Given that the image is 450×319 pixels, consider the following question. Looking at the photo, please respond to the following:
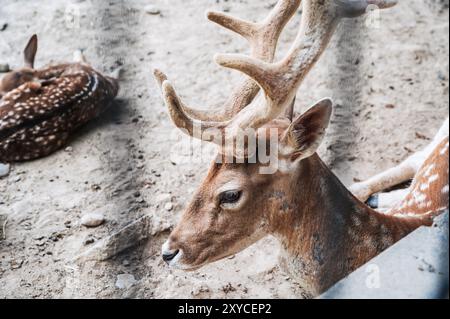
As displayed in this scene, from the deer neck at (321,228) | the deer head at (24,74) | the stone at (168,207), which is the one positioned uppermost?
the deer neck at (321,228)

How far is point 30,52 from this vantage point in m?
4.09

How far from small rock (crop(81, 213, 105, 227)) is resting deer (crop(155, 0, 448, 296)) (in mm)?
1043

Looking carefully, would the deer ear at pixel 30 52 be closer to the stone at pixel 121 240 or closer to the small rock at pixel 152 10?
the small rock at pixel 152 10

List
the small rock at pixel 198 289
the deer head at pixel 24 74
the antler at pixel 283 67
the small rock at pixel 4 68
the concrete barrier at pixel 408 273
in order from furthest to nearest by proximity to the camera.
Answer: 1. the small rock at pixel 4 68
2. the deer head at pixel 24 74
3. the small rock at pixel 198 289
4. the antler at pixel 283 67
5. the concrete barrier at pixel 408 273

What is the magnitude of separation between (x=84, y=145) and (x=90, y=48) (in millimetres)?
1075

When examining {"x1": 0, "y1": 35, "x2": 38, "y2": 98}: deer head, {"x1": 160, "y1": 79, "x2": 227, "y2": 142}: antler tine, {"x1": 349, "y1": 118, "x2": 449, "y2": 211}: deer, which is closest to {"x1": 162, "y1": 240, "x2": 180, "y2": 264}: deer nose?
{"x1": 160, "y1": 79, "x2": 227, "y2": 142}: antler tine

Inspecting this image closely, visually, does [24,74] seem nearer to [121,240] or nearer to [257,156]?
[121,240]

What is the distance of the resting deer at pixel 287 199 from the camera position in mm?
1955

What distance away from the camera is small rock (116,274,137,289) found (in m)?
2.74

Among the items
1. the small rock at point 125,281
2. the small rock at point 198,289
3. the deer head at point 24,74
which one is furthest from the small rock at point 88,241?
the deer head at point 24,74

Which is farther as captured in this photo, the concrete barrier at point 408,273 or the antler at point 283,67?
the antler at point 283,67

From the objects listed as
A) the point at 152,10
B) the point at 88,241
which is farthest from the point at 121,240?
the point at 152,10

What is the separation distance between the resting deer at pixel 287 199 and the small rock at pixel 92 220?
41.1 inches

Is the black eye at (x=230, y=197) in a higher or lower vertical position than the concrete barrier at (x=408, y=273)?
lower
